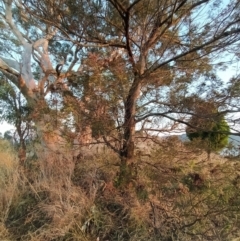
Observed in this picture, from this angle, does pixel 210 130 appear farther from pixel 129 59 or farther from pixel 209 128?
pixel 129 59

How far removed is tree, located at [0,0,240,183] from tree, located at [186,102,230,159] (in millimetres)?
222

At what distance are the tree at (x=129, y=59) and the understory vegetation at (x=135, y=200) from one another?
36 cm

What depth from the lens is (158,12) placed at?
14.0 feet

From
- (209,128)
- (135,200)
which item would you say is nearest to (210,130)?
(209,128)

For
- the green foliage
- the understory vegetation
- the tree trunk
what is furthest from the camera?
the tree trunk

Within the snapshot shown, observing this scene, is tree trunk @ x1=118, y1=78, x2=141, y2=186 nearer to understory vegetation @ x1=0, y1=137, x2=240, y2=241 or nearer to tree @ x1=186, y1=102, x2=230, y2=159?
understory vegetation @ x1=0, y1=137, x2=240, y2=241

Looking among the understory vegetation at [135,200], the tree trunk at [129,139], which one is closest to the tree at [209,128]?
the understory vegetation at [135,200]

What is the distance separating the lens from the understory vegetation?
13.4ft

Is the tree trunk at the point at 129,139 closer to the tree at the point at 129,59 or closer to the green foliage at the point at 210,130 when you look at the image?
the tree at the point at 129,59

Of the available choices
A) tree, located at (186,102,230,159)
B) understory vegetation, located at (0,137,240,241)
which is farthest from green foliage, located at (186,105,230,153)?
understory vegetation, located at (0,137,240,241)

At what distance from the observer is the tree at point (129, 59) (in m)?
4.32

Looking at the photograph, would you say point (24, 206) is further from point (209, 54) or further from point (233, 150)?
point (209, 54)

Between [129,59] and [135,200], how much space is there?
199cm

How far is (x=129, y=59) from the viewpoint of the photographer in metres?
4.66
